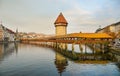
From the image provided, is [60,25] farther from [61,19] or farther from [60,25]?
[61,19]

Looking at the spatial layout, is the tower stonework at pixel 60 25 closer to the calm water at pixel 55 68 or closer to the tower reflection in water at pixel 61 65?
the tower reflection in water at pixel 61 65

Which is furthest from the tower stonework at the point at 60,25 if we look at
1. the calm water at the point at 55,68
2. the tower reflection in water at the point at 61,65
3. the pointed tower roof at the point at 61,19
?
the calm water at the point at 55,68

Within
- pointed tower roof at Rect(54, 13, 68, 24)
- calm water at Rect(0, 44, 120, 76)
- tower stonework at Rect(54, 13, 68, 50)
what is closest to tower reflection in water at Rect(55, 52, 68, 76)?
calm water at Rect(0, 44, 120, 76)

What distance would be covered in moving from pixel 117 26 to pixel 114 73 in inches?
1248

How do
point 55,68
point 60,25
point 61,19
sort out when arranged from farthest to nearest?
point 61,19
point 60,25
point 55,68

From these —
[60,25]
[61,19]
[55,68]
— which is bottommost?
[55,68]

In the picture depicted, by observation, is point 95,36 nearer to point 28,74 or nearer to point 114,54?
point 114,54

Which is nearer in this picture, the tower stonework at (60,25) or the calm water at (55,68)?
the calm water at (55,68)

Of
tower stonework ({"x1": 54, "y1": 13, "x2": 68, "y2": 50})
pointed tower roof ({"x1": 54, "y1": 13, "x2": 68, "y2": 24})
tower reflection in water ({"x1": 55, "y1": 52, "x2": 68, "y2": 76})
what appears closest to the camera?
tower reflection in water ({"x1": 55, "y1": 52, "x2": 68, "y2": 76})

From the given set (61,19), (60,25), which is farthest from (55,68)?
(61,19)

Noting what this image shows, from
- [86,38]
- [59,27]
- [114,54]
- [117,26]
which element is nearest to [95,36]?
[86,38]

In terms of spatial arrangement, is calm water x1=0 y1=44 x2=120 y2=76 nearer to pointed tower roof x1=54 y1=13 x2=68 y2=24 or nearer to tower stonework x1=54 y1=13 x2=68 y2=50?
tower stonework x1=54 y1=13 x2=68 y2=50

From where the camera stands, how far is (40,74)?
2016cm

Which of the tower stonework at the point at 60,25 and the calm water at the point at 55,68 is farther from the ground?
the tower stonework at the point at 60,25
